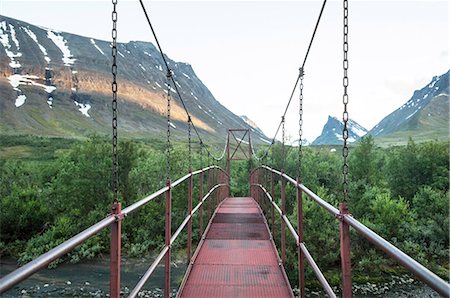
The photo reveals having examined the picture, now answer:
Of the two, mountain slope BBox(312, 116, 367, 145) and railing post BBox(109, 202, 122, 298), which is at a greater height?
mountain slope BBox(312, 116, 367, 145)

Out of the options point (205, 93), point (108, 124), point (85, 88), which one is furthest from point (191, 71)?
point (108, 124)

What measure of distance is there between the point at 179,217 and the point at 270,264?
1163cm

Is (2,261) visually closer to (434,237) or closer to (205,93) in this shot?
(434,237)

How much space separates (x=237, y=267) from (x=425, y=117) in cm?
9749

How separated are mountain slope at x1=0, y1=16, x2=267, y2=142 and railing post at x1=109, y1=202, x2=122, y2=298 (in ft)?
183

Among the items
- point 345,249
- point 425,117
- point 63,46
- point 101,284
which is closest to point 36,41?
point 63,46

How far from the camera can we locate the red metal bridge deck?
113 inches

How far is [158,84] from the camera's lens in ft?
385

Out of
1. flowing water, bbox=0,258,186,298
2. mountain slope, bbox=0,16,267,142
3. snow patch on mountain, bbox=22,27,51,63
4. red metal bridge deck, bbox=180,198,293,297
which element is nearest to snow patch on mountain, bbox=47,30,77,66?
mountain slope, bbox=0,16,267,142

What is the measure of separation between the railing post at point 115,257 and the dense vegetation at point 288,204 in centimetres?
1025

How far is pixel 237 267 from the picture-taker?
3.43m

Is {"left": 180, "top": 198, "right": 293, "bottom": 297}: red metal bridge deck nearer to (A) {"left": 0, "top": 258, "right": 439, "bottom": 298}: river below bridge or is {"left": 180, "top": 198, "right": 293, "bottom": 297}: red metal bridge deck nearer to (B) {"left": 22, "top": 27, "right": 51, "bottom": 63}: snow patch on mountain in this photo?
(A) {"left": 0, "top": 258, "right": 439, "bottom": 298}: river below bridge

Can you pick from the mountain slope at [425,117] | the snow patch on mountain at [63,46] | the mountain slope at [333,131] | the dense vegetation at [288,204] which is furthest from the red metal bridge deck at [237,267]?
the mountain slope at [333,131]

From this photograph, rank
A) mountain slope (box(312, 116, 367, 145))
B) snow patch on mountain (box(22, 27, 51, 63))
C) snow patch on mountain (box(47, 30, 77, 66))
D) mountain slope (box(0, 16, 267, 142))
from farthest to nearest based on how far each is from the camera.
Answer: mountain slope (box(312, 116, 367, 145)), snow patch on mountain (box(47, 30, 77, 66)), snow patch on mountain (box(22, 27, 51, 63)), mountain slope (box(0, 16, 267, 142))
